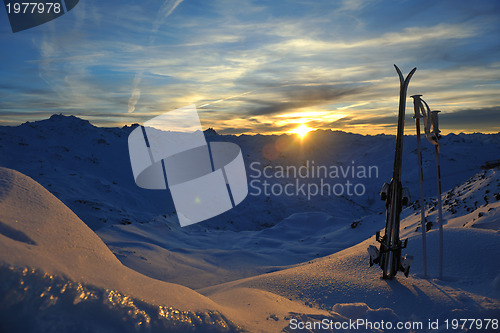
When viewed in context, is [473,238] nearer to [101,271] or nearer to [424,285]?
[424,285]

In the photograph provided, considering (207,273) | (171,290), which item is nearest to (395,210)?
(171,290)

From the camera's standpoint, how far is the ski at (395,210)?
4.53m

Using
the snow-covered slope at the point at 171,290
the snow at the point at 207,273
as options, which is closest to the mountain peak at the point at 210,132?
the snow at the point at 207,273

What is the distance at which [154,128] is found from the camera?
1420 inches

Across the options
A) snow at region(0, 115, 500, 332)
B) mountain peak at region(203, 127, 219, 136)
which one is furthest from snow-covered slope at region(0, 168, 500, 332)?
mountain peak at region(203, 127, 219, 136)

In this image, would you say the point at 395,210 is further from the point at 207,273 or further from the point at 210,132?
the point at 210,132

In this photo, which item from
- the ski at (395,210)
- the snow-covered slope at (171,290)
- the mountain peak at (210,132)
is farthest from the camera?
the mountain peak at (210,132)

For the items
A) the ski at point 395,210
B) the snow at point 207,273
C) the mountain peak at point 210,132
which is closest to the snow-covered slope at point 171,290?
the snow at point 207,273

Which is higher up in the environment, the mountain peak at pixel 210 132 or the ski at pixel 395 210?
the mountain peak at pixel 210 132

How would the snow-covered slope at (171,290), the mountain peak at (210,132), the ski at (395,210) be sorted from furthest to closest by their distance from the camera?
the mountain peak at (210,132), the ski at (395,210), the snow-covered slope at (171,290)

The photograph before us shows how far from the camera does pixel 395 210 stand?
4.57m

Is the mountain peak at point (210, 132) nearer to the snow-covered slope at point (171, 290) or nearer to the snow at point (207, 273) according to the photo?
the snow at point (207, 273)

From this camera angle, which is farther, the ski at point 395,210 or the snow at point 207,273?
the ski at point 395,210

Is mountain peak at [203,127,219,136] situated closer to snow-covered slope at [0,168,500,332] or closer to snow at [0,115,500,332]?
snow at [0,115,500,332]
